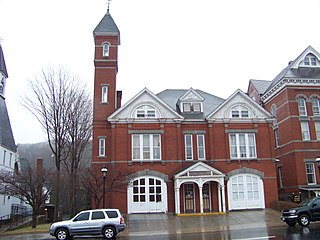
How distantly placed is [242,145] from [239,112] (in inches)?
132

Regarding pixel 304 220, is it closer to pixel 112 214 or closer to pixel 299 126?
pixel 112 214

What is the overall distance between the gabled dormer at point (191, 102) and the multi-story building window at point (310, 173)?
1246 centimetres

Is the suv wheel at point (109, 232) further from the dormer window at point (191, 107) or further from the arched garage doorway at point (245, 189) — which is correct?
the dormer window at point (191, 107)

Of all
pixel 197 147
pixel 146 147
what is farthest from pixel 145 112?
pixel 197 147

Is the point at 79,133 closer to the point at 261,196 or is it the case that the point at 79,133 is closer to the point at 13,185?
the point at 13,185

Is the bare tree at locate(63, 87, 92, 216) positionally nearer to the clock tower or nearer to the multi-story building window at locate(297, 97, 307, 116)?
the clock tower

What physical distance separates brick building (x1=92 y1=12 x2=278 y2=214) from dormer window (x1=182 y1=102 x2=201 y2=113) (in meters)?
0.10

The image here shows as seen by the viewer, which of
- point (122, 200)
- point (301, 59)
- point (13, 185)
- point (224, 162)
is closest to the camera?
point (13, 185)

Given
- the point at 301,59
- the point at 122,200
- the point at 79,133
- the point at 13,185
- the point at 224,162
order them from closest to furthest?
the point at 13,185
the point at 122,200
the point at 224,162
the point at 79,133
the point at 301,59

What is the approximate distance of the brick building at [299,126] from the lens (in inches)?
1350

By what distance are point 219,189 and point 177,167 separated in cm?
438

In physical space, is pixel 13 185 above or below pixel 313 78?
below

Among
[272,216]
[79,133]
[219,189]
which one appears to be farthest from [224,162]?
[79,133]

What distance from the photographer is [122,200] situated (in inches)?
1200
